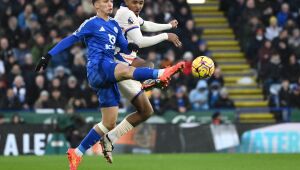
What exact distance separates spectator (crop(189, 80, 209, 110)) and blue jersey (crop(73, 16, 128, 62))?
9.43 metres

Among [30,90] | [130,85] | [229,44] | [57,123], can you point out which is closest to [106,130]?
[130,85]

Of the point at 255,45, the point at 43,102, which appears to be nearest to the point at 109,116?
the point at 43,102

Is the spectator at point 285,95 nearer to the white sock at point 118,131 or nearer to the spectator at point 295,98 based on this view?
the spectator at point 295,98

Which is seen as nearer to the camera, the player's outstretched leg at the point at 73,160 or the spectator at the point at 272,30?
the player's outstretched leg at the point at 73,160

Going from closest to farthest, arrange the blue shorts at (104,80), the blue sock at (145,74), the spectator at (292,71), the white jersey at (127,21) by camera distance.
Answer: the blue sock at (145,74)
the blue shorts at (104,80)
the white jersey at (127,21)
the spectator at (292,71)

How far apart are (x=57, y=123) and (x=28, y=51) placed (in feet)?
9.37

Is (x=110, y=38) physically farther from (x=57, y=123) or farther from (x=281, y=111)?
(x=281, y=111)

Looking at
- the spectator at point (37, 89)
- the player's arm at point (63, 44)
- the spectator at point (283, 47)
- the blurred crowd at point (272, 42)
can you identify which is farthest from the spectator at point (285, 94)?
the player's arm at point (63, 44)

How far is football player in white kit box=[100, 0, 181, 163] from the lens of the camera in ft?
41.4

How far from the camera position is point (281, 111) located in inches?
866

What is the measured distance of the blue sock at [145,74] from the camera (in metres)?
11.2

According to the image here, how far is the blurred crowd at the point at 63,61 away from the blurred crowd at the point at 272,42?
4.50ft

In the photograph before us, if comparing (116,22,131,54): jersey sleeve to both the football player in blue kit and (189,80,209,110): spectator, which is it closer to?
the football player in blue kit

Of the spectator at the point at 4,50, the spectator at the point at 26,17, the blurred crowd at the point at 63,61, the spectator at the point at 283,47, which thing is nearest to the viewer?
the blurred crowd at the point at 63,61
